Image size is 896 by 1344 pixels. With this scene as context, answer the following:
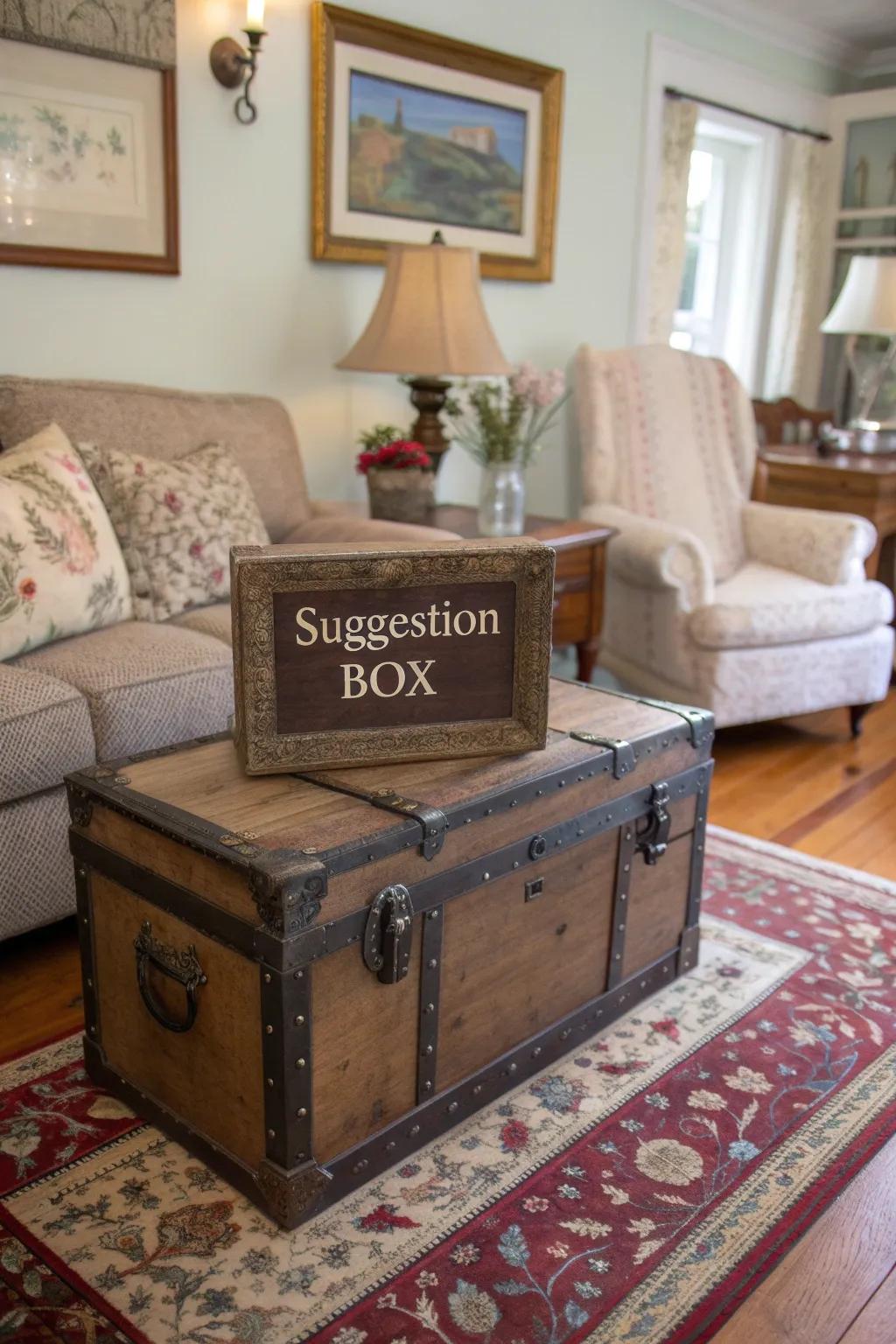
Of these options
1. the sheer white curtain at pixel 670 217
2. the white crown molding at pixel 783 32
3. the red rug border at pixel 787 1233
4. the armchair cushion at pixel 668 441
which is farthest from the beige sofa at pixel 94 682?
the white crown molding at pixel 783 32

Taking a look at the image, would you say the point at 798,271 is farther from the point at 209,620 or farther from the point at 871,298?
the point at 209,620

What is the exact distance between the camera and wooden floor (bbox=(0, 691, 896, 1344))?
1.29m

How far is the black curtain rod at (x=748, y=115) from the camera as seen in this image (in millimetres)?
3846

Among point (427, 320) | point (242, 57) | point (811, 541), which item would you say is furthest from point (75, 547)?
point (811, 541)

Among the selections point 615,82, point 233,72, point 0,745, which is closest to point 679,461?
point 615,82

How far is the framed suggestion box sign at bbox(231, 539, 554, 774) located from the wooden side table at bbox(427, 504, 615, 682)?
125 centimetres

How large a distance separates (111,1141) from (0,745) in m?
0.61

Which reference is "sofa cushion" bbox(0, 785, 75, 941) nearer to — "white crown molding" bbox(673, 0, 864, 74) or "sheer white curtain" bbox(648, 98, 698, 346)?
"sheer white curtain" bbox(648, 98, 698, 346)

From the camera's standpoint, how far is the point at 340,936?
1332mm

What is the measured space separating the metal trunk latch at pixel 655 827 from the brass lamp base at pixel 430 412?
1.50 meters

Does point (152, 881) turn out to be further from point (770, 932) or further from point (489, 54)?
point (489, 54)

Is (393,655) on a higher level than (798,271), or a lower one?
lower

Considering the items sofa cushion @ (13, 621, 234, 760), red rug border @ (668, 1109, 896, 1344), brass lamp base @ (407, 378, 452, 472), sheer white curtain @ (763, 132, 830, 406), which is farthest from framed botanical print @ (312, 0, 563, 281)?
red rug border @ (668, 1109, 896, 1344)

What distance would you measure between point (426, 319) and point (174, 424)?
659 millimetres
